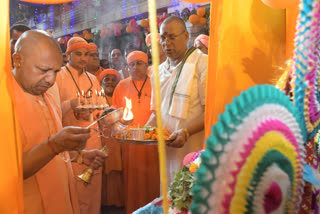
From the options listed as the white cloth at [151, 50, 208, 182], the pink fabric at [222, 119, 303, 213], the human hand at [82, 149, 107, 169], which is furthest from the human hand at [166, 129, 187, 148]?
the pink fabric at [222, 119, 303, 213]

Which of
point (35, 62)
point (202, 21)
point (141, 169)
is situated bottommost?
point (141, 169)

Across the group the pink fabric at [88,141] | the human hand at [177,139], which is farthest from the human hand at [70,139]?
the pink fabric at [88,141]

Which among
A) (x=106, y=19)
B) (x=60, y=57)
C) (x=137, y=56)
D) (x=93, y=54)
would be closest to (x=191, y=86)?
(x=60, y=57)

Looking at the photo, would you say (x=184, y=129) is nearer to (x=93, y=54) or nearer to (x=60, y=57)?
(x=60, y=57)

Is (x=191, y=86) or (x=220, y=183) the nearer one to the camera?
(x=220, y=183)

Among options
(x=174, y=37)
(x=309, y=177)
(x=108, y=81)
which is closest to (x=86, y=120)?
(x=174, y=37)

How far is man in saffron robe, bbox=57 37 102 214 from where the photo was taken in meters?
2.61

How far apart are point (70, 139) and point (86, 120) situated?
1316 mm

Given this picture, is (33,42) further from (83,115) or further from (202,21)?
(202,21)

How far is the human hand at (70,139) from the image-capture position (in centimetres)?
114

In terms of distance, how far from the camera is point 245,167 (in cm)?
44

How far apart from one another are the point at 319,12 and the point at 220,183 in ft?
1.33

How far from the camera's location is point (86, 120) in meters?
2.42

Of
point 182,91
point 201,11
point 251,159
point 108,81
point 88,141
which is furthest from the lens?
point 201,11
